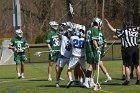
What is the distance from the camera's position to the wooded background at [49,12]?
2707 inches

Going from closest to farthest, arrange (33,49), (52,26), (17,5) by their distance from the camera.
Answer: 1. (52,26)
2. (17,5)
3. (33,49)

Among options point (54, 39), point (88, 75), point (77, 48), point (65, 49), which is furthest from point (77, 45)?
point (54, 39)

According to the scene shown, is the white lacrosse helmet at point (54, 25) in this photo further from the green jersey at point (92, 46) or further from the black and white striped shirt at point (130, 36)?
the green jersey at point (92, 46)

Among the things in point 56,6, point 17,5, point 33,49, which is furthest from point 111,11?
point 17,5

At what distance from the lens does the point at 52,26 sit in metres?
18.5

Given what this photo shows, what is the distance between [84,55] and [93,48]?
38cm

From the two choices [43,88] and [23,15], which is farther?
[23,15]

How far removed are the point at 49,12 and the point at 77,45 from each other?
56130mm

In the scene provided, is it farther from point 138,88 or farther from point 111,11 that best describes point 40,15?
point 138,88

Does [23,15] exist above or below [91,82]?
above

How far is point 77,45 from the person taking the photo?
15.0 meters

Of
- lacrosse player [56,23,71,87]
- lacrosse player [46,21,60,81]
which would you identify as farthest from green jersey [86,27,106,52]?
lacrosse player [46,21,60,81]

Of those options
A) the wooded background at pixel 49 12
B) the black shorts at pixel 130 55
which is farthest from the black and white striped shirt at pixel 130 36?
the wooded background at pixel 49 12

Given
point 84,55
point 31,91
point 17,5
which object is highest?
point 17,5
